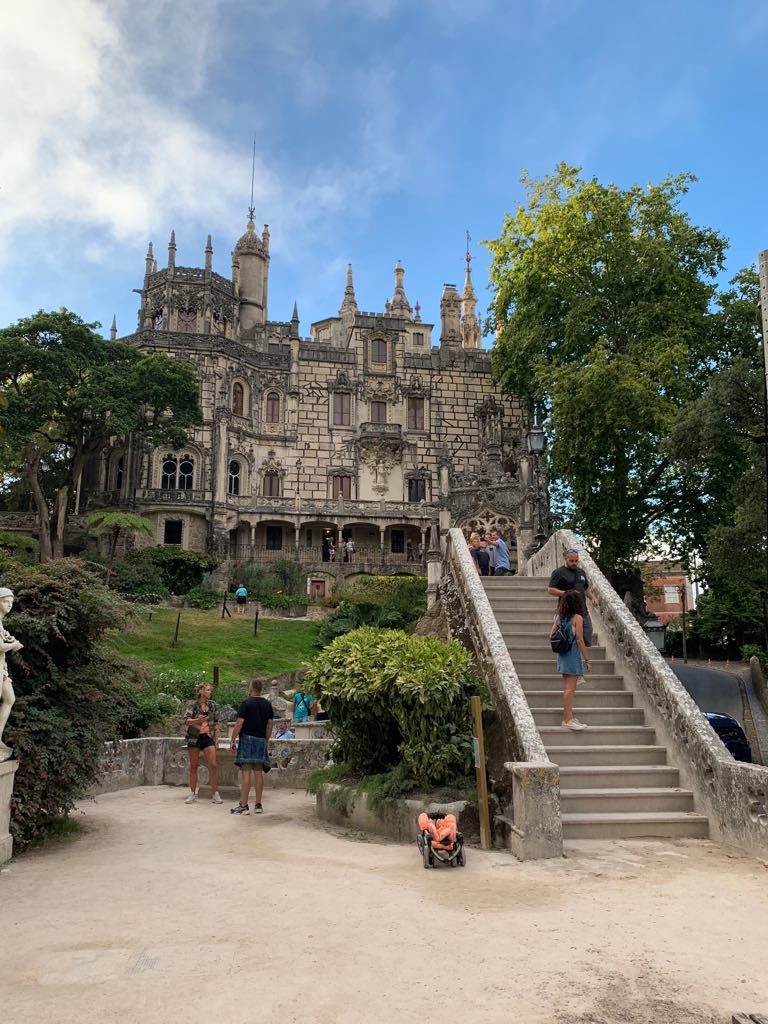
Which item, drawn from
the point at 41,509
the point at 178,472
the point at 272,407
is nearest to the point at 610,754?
the point at 41,509

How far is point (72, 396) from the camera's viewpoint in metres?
36.2

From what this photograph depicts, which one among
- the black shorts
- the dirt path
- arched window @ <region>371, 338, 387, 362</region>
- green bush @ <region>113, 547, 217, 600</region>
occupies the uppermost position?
arched window @ <region>371, 338, 387, 362</region>

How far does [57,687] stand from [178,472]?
35.4 m

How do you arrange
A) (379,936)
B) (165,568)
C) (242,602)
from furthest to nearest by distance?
(165,568)
(242,602)
(379,936)

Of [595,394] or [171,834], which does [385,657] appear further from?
[595,394]

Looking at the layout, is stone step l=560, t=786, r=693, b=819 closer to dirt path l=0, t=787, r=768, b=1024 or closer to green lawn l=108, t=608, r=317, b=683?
dirt path l=0, t=787, r=768, b=1024

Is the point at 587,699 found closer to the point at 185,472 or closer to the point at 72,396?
the point at 72,396

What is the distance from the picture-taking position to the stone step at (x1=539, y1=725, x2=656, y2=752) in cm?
885

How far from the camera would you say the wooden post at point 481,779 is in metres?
7.40

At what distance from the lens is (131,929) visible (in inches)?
203

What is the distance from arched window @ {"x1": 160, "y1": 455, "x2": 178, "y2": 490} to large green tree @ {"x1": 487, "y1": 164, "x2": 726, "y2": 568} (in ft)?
71.1

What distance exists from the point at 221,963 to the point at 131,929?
1001 mm

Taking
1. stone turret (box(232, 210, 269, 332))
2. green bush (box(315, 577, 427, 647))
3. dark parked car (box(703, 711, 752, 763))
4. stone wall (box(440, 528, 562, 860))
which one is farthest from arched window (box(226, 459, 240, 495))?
stone wall (box(440, 528, 562, 860))

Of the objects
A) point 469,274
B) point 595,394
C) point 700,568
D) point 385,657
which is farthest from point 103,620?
point 469,274
